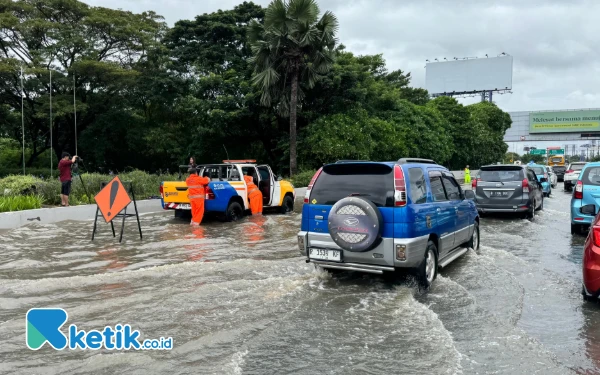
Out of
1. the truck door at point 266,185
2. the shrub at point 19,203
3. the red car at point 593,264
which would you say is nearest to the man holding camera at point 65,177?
the shrub at point 19,203

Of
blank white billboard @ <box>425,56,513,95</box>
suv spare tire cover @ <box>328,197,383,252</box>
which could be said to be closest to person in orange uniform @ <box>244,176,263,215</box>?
suv spare tire cover @ <box>328,197,383,252</box>

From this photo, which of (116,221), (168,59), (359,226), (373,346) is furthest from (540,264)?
(168,59)

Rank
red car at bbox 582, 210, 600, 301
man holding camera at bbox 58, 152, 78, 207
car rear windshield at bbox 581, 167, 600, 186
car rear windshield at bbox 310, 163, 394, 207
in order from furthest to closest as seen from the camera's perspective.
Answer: man holding camera at bbox 58, 152, 78, 207 < car rear windshield at bbox 581, 167, 600, 186 < car rear windshield at bbox 310, 163, 394, 207 < red car at bbox 582, 210, 600, 301

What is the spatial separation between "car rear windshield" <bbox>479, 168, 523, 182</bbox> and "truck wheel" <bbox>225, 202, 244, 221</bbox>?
→ 284 inches

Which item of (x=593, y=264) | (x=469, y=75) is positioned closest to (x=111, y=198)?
(x=593, y=264)

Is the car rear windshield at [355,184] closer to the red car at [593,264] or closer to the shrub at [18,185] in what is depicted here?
the red car at [593,264]

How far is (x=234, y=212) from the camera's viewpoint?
538 inches

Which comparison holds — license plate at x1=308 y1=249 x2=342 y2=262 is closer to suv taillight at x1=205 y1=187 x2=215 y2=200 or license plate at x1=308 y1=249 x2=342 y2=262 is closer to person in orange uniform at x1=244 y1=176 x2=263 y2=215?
suv taillight at x1=205 y1=187 x2=215 y2=200

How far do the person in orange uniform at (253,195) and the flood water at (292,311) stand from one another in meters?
4.25

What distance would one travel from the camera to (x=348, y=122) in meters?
27.8

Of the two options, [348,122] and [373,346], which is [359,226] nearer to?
[373,346]

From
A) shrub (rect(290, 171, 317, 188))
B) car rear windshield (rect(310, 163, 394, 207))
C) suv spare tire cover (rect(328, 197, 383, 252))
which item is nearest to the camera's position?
suv spare tire cover (rect(328, 197, 383, 252))

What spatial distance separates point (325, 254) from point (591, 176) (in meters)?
7.16

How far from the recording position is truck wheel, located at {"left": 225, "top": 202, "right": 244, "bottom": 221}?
1337cm
